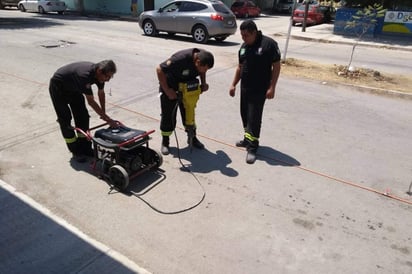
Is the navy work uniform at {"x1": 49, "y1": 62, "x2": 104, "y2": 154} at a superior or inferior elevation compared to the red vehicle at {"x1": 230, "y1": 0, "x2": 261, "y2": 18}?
inferior

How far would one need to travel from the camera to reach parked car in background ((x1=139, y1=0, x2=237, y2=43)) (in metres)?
14.9

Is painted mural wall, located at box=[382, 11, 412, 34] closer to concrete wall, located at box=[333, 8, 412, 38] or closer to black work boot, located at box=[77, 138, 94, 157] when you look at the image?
concrete wall, located at box=[333, 8, 412, 38]

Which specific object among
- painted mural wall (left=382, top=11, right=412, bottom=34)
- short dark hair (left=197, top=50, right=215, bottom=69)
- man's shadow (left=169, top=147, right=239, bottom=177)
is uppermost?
painted mural wall (left=382, top=11, right=412, bottom=34)

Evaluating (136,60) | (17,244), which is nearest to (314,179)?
(17,244)

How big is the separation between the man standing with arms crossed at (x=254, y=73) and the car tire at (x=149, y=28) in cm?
1227

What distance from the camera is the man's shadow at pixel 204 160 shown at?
193 inches

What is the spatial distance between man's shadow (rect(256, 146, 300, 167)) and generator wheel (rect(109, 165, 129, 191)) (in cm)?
204

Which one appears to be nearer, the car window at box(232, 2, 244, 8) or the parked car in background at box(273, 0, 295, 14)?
the car window at box(232, 2, 244, 8)

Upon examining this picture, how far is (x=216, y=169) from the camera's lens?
16.1 feet

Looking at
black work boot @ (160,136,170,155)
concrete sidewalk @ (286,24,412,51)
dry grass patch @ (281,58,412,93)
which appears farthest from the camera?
concrete sidewalk @ (286,24,412,51)

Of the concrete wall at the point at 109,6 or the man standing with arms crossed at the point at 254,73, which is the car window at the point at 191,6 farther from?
the concrete wall at the point at 109,6

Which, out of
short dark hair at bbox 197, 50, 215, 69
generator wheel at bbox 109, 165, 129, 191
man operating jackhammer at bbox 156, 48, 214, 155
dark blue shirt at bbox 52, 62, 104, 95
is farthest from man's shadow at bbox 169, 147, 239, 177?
dark blue shirt at bbox 52, 62, 104, 95

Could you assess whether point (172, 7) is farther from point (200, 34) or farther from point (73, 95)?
point (73, 95)

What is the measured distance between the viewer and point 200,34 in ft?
49.9
